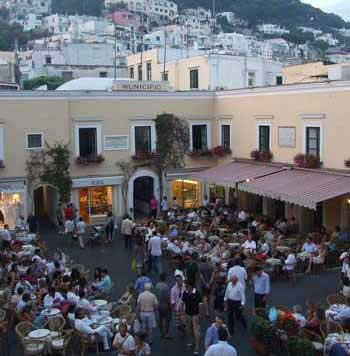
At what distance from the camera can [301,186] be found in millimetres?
23203

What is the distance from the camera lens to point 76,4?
171 metres

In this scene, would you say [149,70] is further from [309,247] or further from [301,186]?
[309,247]

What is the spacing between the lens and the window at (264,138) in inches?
1108

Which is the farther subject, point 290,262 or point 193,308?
point 290,262

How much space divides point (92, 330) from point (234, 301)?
11.8 feet

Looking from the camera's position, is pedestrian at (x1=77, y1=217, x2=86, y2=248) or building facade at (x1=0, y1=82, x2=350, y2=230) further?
building facade at (x1=0, y1=82, x2=350, y2=230)

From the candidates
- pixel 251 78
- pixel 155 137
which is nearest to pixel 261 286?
pixel 155 137

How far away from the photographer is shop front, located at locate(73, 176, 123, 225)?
29.4 meters

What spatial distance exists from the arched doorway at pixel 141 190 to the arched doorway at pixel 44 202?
408cm

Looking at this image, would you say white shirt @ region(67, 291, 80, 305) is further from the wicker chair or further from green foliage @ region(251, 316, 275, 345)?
the wicker chair

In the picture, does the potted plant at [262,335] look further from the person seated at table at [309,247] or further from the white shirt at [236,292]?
the person seated at table at [309,247]

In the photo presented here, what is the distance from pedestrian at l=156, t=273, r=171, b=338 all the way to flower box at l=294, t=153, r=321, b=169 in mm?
12608

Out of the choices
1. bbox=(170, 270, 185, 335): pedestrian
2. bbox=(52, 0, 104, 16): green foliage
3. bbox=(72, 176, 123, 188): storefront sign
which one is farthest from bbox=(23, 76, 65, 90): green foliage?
bbox=(52, 0, 104, 16): green foliage

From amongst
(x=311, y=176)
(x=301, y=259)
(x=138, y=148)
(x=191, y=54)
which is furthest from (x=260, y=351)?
(x=191, y=54)
